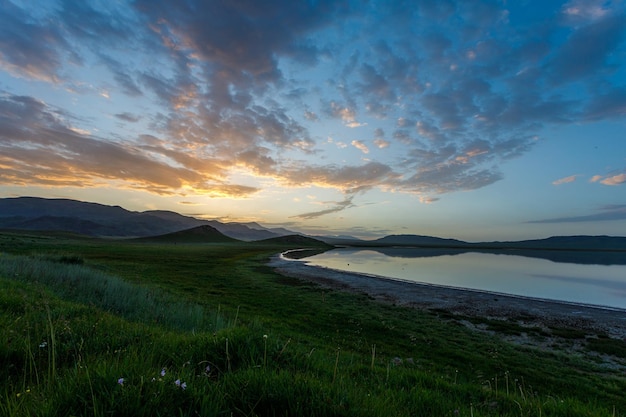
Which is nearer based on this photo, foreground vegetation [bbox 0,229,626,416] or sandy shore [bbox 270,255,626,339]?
foreground vegetation [bbox 0,229,626,416]

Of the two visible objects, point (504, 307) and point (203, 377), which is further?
point (504, 307)

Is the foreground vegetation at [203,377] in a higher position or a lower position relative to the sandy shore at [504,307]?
higher

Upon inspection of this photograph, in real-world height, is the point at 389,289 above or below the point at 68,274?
below

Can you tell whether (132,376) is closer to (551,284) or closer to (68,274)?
(68,274)

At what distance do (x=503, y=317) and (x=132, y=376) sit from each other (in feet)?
89.9

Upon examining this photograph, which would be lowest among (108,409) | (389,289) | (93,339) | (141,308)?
(389,289)

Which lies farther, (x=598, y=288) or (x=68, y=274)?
(x=598, y=288)

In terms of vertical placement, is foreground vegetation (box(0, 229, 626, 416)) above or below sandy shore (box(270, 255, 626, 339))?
above

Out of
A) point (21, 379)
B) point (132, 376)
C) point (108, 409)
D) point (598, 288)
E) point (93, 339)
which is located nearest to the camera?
point (108, 409)

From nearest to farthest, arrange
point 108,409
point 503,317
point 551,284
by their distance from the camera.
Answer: point 108,409 → point 503,317 → point 551,284

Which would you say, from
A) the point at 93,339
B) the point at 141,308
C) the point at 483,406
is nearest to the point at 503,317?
the point at 483,406

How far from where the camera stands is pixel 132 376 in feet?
9.25

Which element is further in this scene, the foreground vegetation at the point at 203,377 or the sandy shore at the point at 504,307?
the sandy shore at the point at 504,307

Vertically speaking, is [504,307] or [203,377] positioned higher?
[203,377]
